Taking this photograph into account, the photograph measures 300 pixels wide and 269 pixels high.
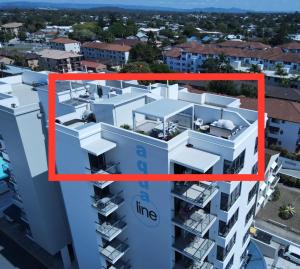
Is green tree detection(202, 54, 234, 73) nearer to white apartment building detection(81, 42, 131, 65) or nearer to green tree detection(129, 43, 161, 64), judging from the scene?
green tree detection(129, 43, 161, 64)

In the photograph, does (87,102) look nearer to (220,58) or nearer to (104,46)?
(220,58)

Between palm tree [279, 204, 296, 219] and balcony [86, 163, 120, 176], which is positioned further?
palm tree [279, 204, 296, 219]

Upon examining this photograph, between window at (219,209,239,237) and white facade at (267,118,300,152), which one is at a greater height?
window at (219,209,239,237)

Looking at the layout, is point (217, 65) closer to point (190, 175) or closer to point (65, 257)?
point (65, 257)

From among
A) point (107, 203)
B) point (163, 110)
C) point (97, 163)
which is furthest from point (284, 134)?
point (97, 163)

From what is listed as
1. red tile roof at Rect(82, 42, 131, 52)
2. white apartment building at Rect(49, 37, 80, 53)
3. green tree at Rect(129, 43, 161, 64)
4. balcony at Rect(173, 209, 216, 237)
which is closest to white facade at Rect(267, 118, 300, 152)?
balcony at Rect(173, 209, 216, 237)

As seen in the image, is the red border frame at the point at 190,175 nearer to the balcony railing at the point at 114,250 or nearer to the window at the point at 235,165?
the window at the point at 235,165

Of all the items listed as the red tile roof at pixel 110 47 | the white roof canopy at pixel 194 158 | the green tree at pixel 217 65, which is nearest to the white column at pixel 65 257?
the white roof canopy at pixel 194 158
